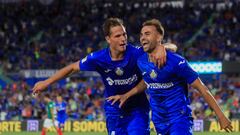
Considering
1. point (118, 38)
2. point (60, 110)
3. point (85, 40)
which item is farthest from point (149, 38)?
point (85, 40)

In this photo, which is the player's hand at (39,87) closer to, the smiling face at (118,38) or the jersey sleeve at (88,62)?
the jersey sleeve at (88,62)

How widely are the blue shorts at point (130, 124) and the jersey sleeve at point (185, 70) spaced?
136 centimetres

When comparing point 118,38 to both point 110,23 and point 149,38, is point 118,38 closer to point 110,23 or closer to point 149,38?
point 110,23

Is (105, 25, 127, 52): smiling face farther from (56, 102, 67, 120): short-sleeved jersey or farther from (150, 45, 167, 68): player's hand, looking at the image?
(56, 102, 67, 120): short-sleeved jersey

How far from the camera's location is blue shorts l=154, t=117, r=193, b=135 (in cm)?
726

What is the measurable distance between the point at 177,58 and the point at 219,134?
15.9m

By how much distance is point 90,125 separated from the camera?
89.9 feet

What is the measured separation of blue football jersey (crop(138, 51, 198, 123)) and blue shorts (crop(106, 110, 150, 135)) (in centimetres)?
78

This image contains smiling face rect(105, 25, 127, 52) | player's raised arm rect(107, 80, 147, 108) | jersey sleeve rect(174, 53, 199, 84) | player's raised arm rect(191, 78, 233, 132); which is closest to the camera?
player's raised arm rect(191, 78, 233, 132)

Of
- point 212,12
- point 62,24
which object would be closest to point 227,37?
point 212,12

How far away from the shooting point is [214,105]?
690 cm

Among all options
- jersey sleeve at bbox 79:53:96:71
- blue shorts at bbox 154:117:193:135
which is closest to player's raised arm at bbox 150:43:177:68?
blue shorts at bbox 154:117:193:135

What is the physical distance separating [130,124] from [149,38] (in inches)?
65.0

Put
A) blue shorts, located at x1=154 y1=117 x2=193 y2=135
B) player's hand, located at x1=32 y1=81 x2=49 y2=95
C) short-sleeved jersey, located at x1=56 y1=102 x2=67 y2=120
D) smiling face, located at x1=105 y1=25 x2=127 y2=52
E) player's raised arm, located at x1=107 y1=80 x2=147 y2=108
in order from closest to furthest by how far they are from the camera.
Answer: blue shorts, located at x1=154 y1=117 x2=193 y2=135 → player's hand, located at x1=32 y1=81 x2=49 y2=95 → smiling face, located at x1=105 y1=25 x2=127 y2=52 → player's raised arm, located at x1=107 y1=80 x2=147 y2=108 → short-sleeved jersey, located at x1=56 y1=102 x2=67 y2=120
